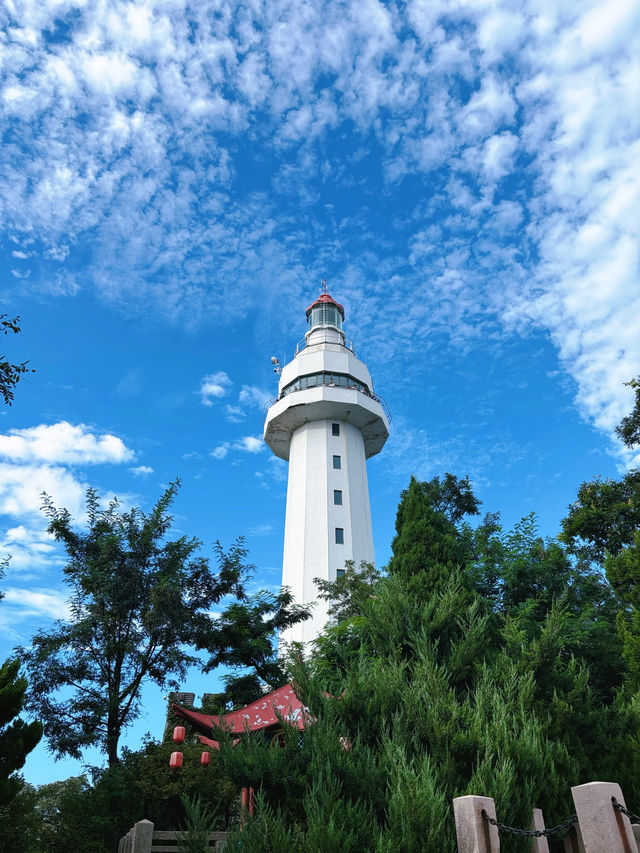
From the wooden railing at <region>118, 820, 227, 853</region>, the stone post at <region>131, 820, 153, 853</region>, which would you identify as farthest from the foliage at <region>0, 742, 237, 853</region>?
the stone post at <region>131, 820, 153, 853</region>

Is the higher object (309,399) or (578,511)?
(309,399)

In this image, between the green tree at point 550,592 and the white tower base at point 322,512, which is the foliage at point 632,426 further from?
the white tower base at point 322,512

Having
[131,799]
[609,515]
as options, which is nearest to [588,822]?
[131,799]

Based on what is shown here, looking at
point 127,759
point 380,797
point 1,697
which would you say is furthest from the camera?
point 127,759

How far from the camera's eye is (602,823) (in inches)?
201

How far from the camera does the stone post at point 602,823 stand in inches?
200

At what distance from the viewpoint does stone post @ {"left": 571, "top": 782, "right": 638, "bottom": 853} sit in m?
5.07

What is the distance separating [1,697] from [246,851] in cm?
514

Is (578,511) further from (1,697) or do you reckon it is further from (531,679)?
(1,697)

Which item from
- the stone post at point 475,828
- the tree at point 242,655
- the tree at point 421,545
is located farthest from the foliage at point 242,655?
the stone post at point 475,828

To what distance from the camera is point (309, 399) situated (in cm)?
2945

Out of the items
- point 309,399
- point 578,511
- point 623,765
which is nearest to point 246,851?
point 623,765

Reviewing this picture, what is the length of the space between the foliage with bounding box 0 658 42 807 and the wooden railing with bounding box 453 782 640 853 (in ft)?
23.5

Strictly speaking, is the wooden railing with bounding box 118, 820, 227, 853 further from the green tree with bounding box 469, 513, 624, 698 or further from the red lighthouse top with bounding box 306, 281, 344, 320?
the red lighthouse top with bounding box 306, 281, 344, 320
